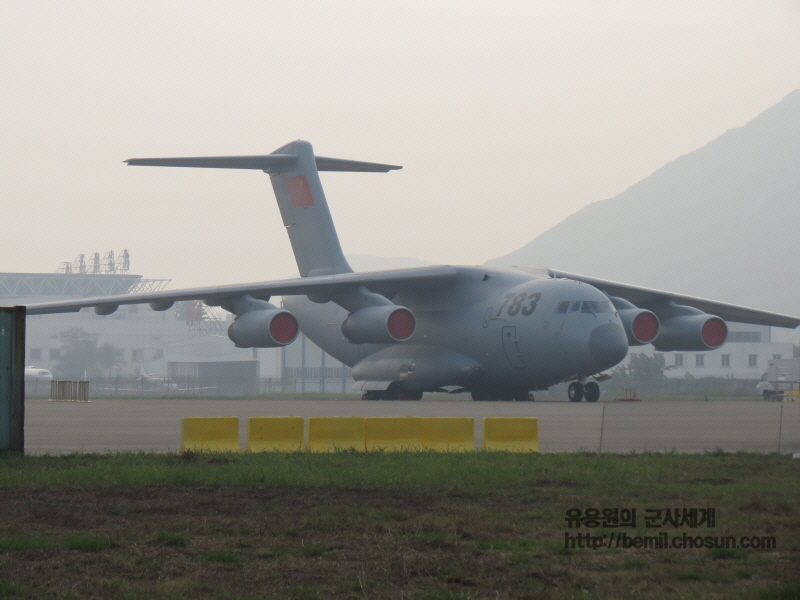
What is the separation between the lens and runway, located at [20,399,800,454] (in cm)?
1456

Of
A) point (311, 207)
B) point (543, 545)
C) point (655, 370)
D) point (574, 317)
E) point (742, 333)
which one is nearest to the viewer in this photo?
point (543, 545)

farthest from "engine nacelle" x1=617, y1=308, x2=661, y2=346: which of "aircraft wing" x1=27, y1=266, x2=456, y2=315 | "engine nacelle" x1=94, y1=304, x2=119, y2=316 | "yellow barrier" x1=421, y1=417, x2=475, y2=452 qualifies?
"yellow barrier" x1=421, y1=417, x2=475, y2=452

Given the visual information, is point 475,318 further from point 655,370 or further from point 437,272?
point 655,370

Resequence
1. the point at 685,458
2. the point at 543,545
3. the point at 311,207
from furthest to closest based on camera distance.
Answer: the point at 311,207 → the point at 685,458 → the point at 543,545

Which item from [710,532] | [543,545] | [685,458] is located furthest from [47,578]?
[685,458]

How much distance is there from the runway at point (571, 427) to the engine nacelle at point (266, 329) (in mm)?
3211

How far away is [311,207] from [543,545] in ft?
87.8

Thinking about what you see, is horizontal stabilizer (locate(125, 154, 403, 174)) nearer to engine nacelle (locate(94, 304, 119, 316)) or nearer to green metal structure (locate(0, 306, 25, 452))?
engine nacelle (locate(94, 304, 119, 316))

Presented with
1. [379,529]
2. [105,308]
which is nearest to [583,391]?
[105,308]

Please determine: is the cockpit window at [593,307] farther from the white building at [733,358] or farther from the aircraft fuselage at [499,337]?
the white building at [733,358]

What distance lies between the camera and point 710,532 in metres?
7.67

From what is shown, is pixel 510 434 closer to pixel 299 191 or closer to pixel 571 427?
pixel 571 427

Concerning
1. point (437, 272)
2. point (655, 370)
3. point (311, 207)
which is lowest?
point (655, 370)

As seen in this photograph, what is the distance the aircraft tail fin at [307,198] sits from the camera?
33094mm
